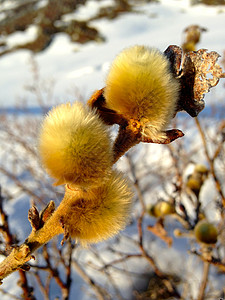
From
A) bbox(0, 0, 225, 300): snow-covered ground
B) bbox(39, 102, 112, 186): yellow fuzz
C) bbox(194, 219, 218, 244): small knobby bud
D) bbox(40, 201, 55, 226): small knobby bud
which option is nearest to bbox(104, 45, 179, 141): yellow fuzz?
bbox(39, 102, 112, 186): yellow fuzz

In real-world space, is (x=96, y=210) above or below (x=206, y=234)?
above

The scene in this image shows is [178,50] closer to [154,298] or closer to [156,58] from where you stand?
[156,58]

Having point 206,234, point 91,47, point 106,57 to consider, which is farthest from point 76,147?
point 91,47

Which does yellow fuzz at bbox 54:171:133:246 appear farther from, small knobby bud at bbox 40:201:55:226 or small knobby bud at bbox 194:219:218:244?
small knobby bud at bbox 194:219:218:244

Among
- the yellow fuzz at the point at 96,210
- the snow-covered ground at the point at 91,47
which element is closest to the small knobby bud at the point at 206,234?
the yellow fuzz at the point at 96,210

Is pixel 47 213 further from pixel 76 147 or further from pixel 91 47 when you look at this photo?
pixel 91 47
